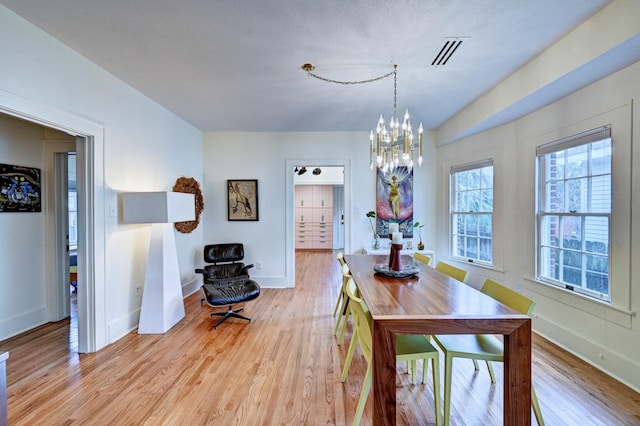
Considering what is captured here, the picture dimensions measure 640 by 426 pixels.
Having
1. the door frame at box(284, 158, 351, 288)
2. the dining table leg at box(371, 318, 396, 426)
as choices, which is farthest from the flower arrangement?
the dining table leg at box(371, 318, 396, 426)

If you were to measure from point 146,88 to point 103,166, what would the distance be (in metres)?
0.98

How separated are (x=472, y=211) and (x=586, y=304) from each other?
1839 millimetres

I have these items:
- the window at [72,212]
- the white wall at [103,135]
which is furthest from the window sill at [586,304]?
the window at [72,212]

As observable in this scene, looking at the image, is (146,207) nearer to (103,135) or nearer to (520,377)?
(103,135)

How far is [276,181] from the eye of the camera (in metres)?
4.80

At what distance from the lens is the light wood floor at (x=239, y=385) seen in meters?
1.82

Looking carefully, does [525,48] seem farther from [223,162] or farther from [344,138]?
[223,162]

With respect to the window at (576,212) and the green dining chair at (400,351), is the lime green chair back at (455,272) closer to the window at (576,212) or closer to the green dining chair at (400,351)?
the green dining chair at (400,351)

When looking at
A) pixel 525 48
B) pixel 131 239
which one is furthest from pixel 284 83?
pixel 131 239

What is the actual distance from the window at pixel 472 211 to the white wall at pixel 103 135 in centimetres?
414

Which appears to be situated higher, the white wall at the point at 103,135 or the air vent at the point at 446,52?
the air vent at the point at 446,52

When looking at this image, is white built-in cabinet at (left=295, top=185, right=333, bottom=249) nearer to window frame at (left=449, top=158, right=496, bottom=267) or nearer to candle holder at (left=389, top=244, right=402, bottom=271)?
window frame at (left=449, top=158, right=496, bottom=267)

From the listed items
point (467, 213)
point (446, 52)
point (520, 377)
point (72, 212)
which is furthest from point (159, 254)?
point (467, 213)

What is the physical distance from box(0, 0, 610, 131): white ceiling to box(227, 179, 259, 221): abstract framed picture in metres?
1.58
